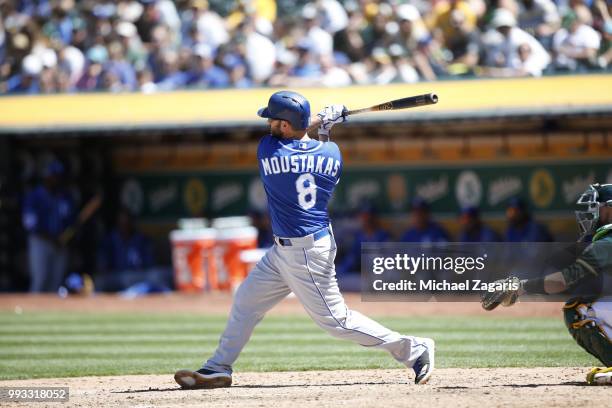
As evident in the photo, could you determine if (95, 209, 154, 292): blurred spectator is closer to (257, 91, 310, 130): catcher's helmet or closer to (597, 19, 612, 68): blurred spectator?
(597, 19, 612, 68): blurred spectator

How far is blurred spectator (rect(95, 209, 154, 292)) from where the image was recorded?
14820mm

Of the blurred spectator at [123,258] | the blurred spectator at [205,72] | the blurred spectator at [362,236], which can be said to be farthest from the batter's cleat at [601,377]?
the blurred spectator at [123,258]

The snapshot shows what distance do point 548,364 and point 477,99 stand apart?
5533 mm

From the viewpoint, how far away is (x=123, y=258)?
48.9ft

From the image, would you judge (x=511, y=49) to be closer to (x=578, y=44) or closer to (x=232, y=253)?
(x=578, y=44)

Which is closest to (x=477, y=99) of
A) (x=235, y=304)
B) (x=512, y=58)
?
(x=512, y=58)

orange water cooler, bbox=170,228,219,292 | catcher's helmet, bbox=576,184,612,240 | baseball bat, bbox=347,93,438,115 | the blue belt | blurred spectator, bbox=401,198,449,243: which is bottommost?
orange water cooler, bbox=170,228,219,292

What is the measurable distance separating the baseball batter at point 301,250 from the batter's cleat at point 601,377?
3.08 feet

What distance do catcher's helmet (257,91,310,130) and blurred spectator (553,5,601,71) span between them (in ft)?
22.2

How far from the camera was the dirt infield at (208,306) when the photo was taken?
→ 1166 centimetres

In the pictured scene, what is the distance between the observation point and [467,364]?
303 inches

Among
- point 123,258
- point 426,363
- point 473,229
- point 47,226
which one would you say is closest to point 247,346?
point 426,363

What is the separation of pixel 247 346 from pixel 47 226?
6277mm

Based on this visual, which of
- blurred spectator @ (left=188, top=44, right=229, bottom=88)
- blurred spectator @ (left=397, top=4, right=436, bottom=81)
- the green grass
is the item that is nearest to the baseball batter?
the green grass
